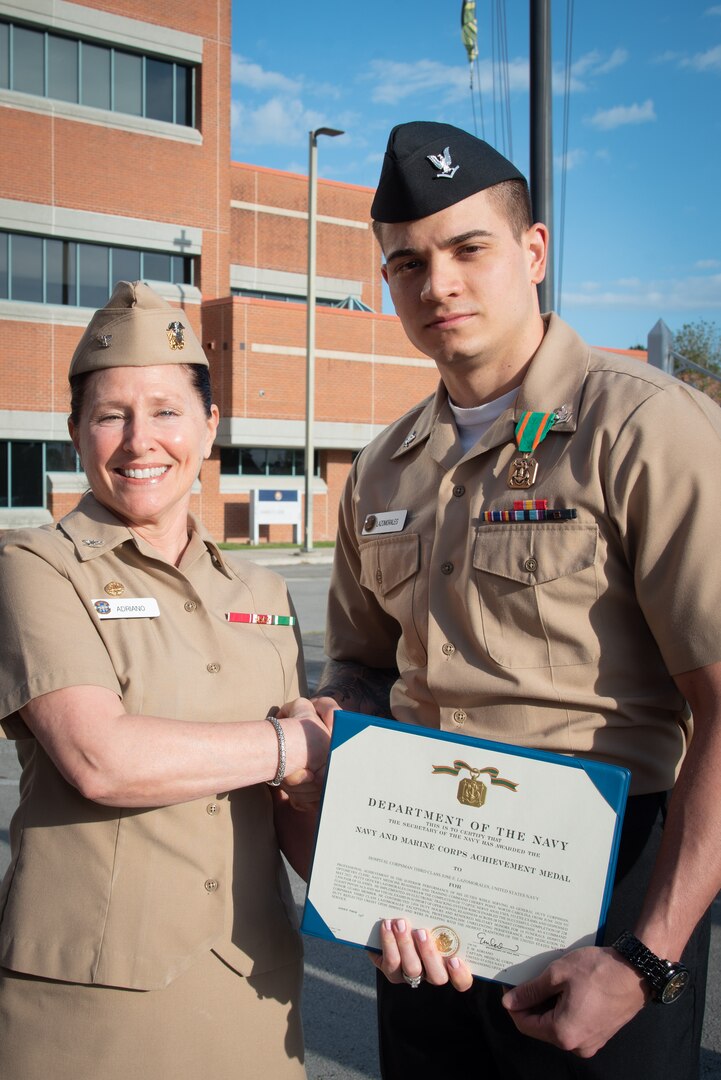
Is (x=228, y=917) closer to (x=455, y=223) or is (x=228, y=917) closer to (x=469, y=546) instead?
(x=469, y=546)

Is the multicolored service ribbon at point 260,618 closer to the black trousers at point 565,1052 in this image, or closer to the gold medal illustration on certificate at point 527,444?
the gold medal illustration on certificate at point 527,444

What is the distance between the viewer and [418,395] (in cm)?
3388

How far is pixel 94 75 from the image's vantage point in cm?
2739

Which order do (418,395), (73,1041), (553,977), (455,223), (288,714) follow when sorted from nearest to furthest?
(553,977) → (73,1041) → (455,223) → (288,714) → (418,395)

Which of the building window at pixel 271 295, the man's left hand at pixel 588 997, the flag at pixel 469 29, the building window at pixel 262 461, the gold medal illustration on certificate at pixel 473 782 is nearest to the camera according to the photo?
the man's left hand at pixel 588 997

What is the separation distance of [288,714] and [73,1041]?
77 centimetres

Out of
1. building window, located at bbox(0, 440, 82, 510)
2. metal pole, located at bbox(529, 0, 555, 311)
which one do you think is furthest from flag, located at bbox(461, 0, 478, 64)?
building window, located at bbox(0, 440, 82, 510)

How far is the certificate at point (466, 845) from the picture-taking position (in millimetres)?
1680

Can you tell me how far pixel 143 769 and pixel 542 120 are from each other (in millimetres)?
4002

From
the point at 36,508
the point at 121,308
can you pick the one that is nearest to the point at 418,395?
the point at 36,508

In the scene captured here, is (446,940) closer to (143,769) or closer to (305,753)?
(305,753)

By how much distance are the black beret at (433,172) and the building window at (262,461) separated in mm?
28825

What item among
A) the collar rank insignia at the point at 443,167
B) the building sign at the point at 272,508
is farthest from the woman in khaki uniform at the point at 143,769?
the building sign at the point at 272,508
